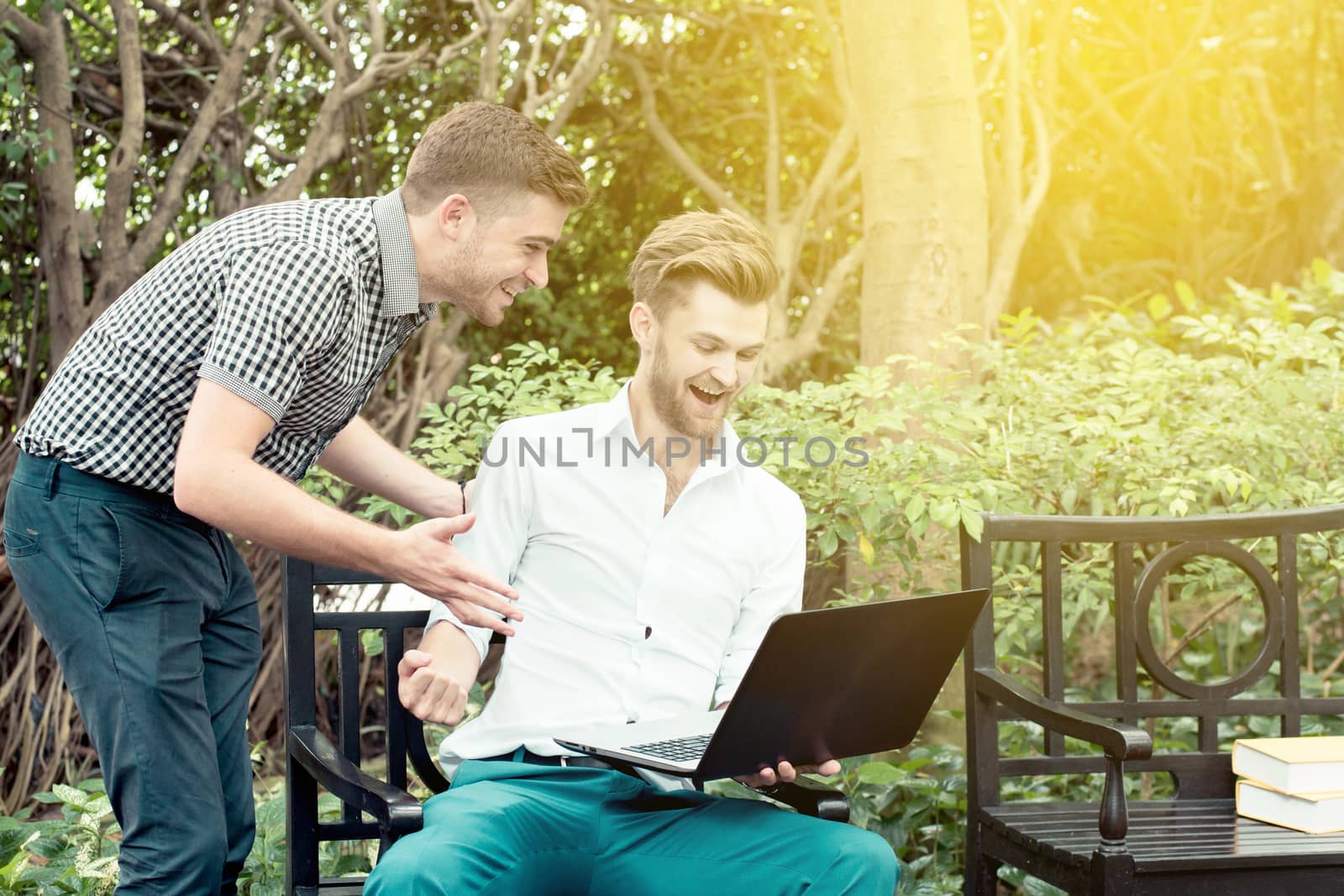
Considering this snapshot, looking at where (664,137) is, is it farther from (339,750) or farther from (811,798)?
(811,798)

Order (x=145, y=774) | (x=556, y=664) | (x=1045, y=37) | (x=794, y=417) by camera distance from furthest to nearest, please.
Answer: (x=1045, y=37), (x=794, y=417), (x=556, y=664), (x=145, y=774)

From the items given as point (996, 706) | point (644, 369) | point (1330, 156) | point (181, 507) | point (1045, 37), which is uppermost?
point (1045, 37)

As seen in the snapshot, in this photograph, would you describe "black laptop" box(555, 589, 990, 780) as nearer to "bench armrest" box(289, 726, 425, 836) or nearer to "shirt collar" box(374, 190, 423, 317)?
"bench armrest" box(289, 726, 425, 836)

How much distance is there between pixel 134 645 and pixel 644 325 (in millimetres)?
1111

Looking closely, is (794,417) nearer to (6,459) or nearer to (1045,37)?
(6,459)

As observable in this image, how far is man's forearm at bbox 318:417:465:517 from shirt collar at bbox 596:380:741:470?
1.07 ft

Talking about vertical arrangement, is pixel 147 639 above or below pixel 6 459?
below

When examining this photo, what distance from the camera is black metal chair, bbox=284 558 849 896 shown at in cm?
212

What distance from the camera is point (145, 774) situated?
2.13 meters

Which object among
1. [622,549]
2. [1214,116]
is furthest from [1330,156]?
[622,549]

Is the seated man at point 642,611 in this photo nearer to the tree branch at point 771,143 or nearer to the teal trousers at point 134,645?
the teal trousers at point 134,645

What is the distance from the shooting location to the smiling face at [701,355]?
8.16 ft

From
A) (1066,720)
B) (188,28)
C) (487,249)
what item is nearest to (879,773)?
(1066,720)

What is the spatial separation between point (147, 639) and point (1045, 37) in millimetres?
5086
